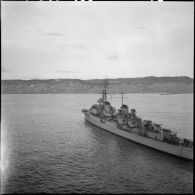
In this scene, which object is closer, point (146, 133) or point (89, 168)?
point (89, 168)

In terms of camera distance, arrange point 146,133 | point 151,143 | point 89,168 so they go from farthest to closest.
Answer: point 146,133, point 151,143, point 89,168

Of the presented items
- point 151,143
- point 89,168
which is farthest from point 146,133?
point 89,168

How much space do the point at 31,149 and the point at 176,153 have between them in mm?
16516

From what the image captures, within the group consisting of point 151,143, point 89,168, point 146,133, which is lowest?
point 89,168

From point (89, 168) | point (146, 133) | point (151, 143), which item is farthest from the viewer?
point (146, 133)

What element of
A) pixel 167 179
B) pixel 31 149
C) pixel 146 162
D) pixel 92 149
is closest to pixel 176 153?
pixel 146 162

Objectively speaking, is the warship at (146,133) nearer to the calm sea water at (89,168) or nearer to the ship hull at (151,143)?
the ship hull at (151,143)

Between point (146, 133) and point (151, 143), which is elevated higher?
point (146, 133)

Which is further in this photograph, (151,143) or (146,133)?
(146,133)

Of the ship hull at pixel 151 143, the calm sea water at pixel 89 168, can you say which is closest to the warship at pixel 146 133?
the ship hull at pixel 151 143

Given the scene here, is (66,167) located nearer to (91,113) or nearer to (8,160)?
(8,160)

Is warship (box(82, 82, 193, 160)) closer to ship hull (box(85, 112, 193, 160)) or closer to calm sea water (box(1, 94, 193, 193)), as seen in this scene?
ship hull (box(85, 112, 193, 160))

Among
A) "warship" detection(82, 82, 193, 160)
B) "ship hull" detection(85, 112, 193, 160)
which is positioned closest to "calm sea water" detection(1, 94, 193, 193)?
"ship hull" detection(85, 112, 193, 160)

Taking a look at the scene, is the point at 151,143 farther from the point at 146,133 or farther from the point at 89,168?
the point at 89,168
